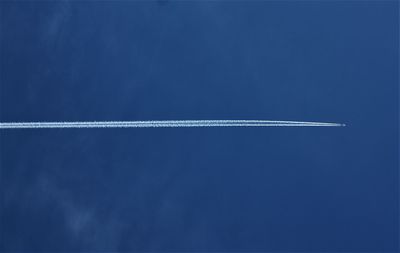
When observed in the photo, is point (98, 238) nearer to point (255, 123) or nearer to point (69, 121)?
point (69, 121)

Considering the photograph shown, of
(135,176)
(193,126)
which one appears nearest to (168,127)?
(193,126)

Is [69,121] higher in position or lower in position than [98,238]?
higher

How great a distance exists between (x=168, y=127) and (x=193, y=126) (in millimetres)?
5659

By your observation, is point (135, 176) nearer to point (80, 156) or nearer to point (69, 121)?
point (80, 156)

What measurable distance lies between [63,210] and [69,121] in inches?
790

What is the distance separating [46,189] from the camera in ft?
310

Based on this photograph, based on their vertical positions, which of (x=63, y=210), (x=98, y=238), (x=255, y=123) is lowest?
(x=98, y=238)

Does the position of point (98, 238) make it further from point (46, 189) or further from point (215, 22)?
point (215, 22)

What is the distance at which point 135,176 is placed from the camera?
9412 centimetres

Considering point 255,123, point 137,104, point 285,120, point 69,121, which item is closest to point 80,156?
point 69,121

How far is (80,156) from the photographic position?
94938mm

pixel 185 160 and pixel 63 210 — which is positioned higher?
pixel 185 160

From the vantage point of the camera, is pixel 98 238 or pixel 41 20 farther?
pixel 41 20

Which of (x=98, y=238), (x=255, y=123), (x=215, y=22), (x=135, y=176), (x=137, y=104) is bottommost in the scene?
(x=98, y=238)
